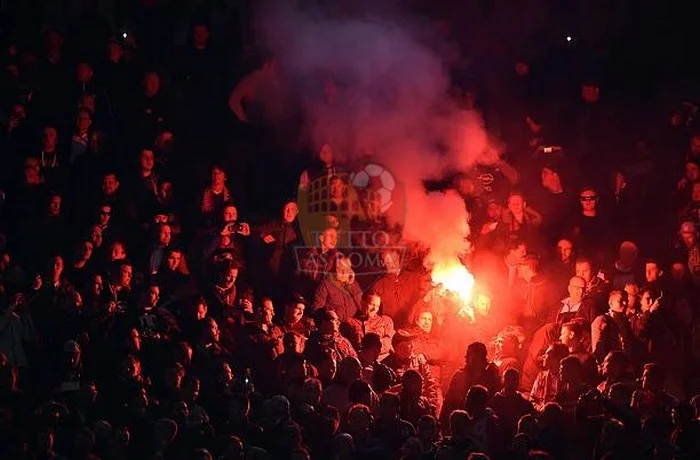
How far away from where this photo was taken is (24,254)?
898cm

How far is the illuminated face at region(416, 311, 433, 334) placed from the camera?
9453 millimetres

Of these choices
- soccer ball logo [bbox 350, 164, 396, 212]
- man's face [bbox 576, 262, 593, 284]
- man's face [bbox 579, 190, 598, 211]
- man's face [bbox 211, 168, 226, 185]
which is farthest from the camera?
soccer ball logo [bbox 350, 164, 396, 212]

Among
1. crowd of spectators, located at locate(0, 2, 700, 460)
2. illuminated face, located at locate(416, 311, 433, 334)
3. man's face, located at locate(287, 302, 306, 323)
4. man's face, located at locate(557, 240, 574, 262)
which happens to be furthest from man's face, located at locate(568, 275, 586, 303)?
man's face, located at locate(287, 302, 306, 323)

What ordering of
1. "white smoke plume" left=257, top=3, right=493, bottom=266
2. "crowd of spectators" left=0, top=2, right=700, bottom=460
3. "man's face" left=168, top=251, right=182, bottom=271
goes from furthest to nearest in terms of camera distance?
"white smoke plume" left=257, top=3, right=493, bottom=266
"man's face" left=168, top=251, right=182, bottom=271
"crowd of spectators" left=0, top=2, right=700, bottom=460

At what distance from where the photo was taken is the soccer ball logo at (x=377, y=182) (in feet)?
36.3

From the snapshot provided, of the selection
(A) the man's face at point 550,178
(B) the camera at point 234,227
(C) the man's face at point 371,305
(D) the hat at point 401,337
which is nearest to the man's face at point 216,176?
(B) the camera at point 234,227

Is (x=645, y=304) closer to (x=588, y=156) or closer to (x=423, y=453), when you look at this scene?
(x=588, y=156)

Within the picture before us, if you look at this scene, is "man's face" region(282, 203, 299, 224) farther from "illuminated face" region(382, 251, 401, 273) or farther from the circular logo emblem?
"illuminated face" region(382, 251, 401, 273)

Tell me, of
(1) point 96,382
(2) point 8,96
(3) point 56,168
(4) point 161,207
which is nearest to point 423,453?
(1) point 96,382

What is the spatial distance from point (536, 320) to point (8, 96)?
5.37m

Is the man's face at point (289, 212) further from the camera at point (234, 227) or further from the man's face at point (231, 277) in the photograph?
the man's face at point (231, 277)

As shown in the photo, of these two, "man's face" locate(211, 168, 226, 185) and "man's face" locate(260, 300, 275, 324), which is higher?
"man's face" locate(211, 168, 226, 185)

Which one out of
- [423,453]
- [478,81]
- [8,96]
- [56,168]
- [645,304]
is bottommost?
[423,453]

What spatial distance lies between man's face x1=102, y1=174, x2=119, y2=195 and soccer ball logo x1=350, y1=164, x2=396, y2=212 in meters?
2.65
